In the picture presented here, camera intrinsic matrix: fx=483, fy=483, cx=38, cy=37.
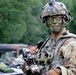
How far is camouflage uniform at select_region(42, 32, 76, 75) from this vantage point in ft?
12.9

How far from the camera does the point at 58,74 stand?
3.90m

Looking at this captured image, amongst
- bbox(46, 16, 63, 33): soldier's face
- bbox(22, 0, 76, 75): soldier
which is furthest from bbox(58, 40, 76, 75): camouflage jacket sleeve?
bbox(46, 16, 63, 33): soldier's face

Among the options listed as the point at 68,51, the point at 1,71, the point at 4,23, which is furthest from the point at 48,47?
the point at 4,23

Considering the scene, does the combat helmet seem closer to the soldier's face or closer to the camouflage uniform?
the soldier's face

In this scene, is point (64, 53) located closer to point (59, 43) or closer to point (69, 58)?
point (69, 58)

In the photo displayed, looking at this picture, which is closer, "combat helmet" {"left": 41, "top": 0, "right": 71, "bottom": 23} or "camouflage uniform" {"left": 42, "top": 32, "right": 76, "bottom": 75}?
"camouflage uniform" {"left": 42, "top": 32, "right": 76, "bottom": 75}

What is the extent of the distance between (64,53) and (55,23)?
1.32 feet

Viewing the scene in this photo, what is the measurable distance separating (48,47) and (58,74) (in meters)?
0.69

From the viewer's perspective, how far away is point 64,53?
13.4 feet

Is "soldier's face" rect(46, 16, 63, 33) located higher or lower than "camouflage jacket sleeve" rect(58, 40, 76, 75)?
higher

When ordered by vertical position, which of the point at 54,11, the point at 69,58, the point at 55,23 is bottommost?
the point at 69,58

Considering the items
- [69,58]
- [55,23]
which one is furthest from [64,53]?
[55,23]

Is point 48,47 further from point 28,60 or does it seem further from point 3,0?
point 3,0

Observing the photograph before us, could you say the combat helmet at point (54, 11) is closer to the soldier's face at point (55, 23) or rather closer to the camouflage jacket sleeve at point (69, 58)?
the soldier's face at point (55, 23)
